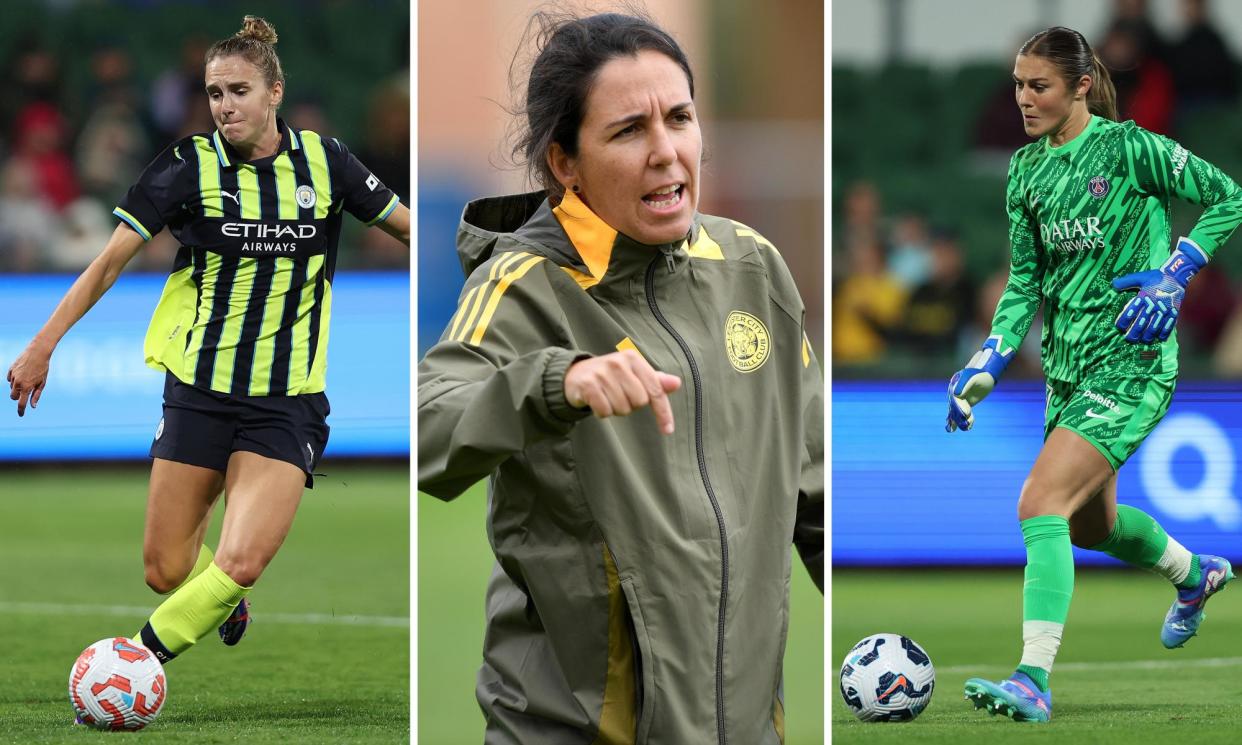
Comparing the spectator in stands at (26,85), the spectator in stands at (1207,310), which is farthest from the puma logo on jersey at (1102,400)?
the spectator in stands at (26,85)

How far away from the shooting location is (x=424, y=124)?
10945 millimetres

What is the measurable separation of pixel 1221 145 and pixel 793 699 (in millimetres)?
4962

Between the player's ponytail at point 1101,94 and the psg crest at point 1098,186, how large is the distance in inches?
5.6

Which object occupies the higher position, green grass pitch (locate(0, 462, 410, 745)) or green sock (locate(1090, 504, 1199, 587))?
green sock (locate(1090, 504, 1199, 587))

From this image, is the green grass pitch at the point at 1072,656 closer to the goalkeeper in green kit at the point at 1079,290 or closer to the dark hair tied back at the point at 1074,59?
the goalkeeper in green kit at the point at 1079,290

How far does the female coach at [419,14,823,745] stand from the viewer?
2086 mm

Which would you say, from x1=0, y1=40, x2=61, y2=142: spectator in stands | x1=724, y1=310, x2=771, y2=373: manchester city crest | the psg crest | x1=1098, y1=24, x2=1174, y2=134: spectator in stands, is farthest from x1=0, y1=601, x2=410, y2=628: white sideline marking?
x1=0, y1=40, x2=61, y2=142: spectator in stands

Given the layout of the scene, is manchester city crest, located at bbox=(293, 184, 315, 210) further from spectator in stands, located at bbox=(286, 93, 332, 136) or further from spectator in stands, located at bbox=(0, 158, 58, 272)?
spectator in stands, located at bbox=(0, 158, 58, 272)

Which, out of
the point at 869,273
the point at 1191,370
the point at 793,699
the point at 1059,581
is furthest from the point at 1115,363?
the point at 869,273

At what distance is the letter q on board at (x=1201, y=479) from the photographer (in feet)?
17.4

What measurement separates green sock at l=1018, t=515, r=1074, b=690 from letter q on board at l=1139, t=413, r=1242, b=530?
1604 millimetres

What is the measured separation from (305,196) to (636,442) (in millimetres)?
2103

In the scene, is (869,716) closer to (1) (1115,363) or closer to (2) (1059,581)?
(2) (1059,581)

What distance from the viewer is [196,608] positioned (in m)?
4.11
